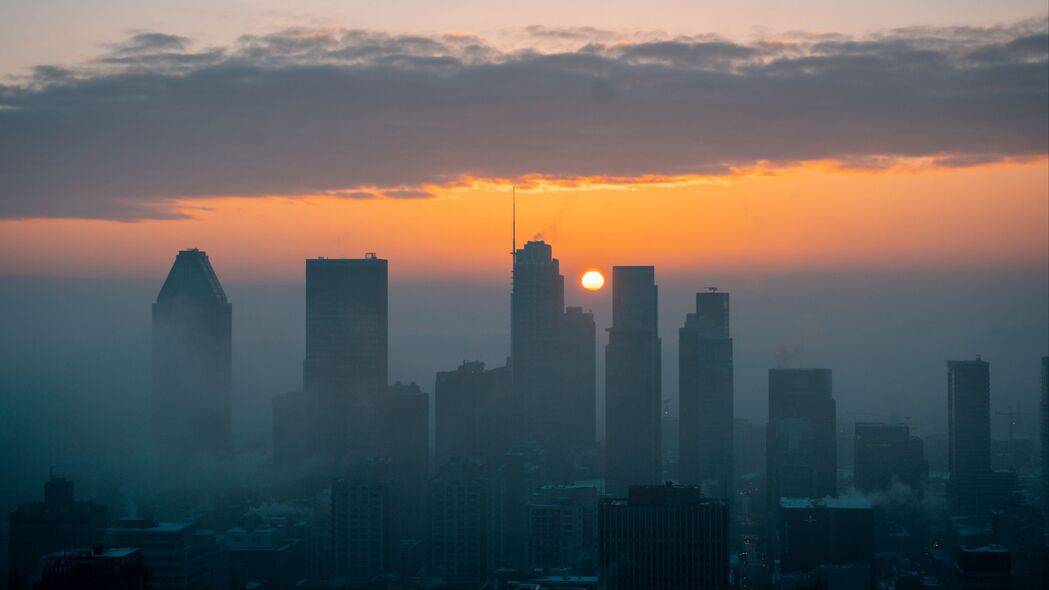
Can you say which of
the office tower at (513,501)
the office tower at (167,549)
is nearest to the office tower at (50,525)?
the office tower at (167,549)

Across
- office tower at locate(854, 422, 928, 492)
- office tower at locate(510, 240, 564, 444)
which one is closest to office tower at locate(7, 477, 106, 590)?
office tower at locate(510, 240, 564, 444)

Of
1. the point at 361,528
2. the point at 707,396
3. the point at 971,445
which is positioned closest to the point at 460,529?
the point at 361,528

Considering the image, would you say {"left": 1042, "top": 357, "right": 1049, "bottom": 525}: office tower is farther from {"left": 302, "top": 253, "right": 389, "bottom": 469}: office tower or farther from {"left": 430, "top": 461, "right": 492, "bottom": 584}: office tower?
{"left": 302, "top": 253, "right": 389, "bottom": 469}: office tower

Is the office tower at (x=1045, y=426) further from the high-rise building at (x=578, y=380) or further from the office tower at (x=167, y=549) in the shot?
the office tower at (x=167, y=549)

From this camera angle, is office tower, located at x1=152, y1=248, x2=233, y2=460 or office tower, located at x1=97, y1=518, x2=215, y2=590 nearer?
office tower, located at x1=97, y1=518, x2=215, y2=590

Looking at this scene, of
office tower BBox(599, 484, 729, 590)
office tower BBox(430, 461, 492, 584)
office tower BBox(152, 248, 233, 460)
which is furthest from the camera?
office tower BBox(152, 248, 233, 460)

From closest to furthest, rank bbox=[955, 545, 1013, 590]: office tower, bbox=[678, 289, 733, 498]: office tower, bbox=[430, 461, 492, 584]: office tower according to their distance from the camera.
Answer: bbox=[955, 545, 1013, 590]: office tower
bbox=[430, 461, 492, 584]: office tower
bbox=[678, 289, 733, 498]: office tower
